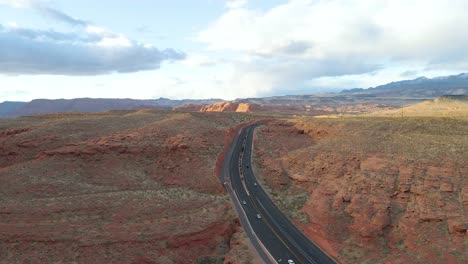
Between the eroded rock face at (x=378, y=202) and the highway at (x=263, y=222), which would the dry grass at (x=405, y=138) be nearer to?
the eroded rock face at (x=378, y=202)

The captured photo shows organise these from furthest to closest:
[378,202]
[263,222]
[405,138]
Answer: [405,138] → [263,222] → [378,202]

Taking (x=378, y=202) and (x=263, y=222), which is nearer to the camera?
(x=378, y=202)

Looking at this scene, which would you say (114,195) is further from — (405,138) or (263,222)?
(405,138)

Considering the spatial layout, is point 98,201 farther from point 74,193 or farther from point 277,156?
point 277,156

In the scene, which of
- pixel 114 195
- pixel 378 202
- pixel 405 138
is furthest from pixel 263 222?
pixel 405 138

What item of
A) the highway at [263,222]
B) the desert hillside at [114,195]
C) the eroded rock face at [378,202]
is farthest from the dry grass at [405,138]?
the desert hillside at [114,195]

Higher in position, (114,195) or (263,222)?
(114,195)

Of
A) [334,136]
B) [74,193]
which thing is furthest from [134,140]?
[334,136]

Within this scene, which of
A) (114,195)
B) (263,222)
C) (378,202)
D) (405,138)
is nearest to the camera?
(378,202)
